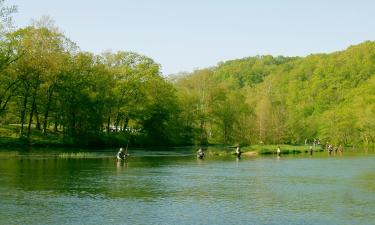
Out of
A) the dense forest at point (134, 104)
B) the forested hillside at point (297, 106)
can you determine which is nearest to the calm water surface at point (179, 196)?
the dense forest at point (134, 104)

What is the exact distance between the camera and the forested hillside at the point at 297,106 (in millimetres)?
121625

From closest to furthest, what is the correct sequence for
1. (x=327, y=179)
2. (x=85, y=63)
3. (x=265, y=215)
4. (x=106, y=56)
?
(x=265, y=215), (x=327, y=179), (x=85, y=63), (x=106, y=56)

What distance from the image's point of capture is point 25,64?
8319 cm

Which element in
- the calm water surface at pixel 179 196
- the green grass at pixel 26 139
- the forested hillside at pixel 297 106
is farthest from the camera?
the forested hillside at pixel 297 106

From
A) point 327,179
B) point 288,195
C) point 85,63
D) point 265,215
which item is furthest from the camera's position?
point 85,63

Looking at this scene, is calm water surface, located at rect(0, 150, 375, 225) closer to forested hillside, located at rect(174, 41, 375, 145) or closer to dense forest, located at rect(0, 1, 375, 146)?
dense forest, located at rect(0, 1, 375, 146)

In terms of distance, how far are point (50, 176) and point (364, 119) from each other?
11355 centimetres

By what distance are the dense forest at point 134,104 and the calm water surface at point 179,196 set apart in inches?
1306

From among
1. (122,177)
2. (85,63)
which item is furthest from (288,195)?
(85,63)

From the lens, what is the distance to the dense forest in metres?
86.2

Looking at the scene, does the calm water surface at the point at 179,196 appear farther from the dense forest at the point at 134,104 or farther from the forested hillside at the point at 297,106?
the forested hillside at the point at 297,106

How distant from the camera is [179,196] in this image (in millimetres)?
35688

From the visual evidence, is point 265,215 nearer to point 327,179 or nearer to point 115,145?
point 327,179

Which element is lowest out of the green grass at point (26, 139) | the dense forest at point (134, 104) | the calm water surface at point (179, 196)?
the calm water surface at point (179, 196)
